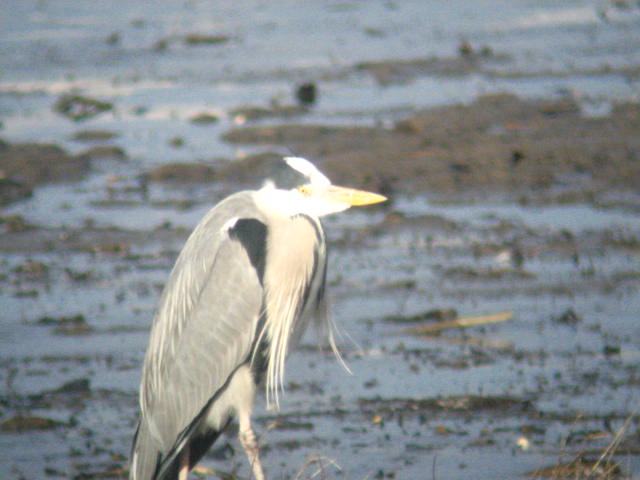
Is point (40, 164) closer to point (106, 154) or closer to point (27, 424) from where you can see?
point (106, 154)

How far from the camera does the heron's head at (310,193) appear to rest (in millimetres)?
5043

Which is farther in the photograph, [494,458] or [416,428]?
[416,428]

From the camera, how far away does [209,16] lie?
79.7 feet

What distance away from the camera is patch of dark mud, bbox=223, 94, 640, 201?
10.9m

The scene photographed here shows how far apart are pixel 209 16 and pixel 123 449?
1901 cm

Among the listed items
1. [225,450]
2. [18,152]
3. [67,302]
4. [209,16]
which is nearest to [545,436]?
[225,450]

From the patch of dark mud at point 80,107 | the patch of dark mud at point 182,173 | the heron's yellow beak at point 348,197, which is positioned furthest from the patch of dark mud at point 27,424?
the patch of dark mud at point 80,107

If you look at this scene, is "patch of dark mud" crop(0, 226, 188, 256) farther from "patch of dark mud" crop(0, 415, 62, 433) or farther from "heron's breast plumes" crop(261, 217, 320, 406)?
"heron's breast plumes" crop(261, 217, 320, 406)

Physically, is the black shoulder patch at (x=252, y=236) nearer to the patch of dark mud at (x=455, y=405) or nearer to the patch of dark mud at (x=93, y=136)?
the patch of dark mud at (x=455, y=405)

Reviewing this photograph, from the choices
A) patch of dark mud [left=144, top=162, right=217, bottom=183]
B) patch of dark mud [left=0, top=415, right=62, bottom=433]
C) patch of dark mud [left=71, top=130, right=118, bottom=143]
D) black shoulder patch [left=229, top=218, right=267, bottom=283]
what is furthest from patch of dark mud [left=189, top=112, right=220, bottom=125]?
Result: black shoulder patch [left=229, top=218, right=267, bottom=283]

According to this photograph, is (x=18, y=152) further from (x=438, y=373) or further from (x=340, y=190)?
(x=340, y=190)

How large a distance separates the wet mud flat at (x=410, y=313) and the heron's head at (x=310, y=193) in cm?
17

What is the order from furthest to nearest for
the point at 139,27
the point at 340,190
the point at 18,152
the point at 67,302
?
the point at 139,27, the point at 18,152, the point at 67,302, the point at 340,190

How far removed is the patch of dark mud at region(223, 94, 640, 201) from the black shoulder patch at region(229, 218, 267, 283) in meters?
5.60
